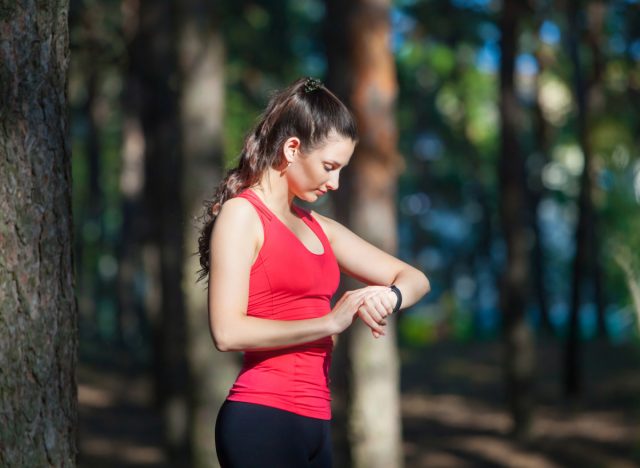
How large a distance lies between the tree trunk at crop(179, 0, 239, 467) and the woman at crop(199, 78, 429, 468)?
5611mm

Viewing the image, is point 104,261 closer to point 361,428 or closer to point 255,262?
point 361,428

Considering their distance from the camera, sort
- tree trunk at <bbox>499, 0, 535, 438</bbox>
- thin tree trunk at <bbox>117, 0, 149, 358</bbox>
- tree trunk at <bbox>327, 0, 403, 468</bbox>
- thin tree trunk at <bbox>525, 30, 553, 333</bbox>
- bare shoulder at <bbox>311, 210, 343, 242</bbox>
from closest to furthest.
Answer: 1. bare shoulder at <bbox>311, 210, 343, 242</bbox>
2. tree trunk at <bbox>327, 0, 403, 468</bbox>
3. tree trunk at <bbox>499, 0, 535, 438</bbox>
4. thin tree trunk at <bbox>117, 0, 149, 358</bbox>
5. thin tree trunk at <bbox>525, 30, 553, 333</bbox>

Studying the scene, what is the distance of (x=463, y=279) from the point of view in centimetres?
6569

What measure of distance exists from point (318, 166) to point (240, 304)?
0.52m

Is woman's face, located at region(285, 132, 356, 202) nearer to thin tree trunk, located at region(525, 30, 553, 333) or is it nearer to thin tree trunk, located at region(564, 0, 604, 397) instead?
thin tree trunk, located at region(564, 0, 604, 397)

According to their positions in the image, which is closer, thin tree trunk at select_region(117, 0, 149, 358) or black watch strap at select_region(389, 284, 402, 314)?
black watch strap at select_region(389, 284, 402, 314)

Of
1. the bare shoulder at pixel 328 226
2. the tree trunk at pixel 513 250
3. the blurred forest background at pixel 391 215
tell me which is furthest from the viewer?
the tree trunk at pixel 513 250

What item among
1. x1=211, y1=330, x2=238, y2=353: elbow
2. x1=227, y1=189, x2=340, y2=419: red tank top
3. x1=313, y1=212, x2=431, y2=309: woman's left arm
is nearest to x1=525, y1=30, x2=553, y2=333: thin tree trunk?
x1=313, y1=212, x2=431, y2=309: woman's left arm

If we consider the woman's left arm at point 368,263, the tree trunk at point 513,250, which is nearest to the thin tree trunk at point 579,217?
the tree trunk at point 513,250

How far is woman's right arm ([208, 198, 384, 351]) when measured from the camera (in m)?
3.27

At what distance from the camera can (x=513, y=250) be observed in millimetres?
16203

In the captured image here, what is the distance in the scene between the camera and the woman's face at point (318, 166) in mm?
3471

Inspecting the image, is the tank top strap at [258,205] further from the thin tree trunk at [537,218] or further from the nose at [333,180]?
the thin tree trunk at [537,218]

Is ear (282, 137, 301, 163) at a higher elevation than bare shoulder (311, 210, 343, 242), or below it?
higher
